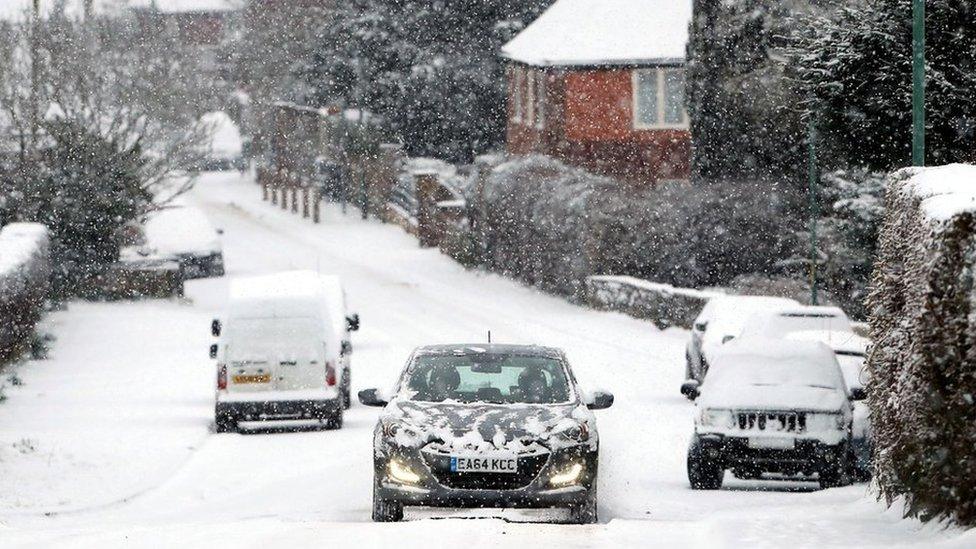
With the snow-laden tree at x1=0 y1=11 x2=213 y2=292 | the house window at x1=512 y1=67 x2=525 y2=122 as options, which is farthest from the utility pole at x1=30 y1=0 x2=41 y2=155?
the house window at x1=512 y1=67 x2=525 y2=122

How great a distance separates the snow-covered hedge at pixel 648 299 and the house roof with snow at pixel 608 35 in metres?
9.85

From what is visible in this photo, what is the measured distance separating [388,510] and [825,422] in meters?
5.27

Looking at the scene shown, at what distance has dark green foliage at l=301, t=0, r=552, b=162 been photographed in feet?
192

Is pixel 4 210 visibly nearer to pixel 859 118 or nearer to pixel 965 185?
pixel 859 118

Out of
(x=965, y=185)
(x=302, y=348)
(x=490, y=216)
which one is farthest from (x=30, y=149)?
(x=965, y=185)

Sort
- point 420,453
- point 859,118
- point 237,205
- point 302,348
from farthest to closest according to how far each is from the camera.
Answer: point 237,205 → point 859,118 → point 302,348 → point 420,453

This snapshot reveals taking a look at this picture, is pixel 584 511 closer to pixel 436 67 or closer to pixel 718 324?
pixel 718 324

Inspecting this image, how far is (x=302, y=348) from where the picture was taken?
22.1 m

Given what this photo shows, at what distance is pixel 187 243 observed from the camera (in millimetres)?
44500

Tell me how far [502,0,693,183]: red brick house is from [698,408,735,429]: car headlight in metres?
29.6

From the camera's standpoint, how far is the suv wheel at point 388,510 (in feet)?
43.6

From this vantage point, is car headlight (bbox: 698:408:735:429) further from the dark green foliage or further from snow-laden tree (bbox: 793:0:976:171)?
the dark green foliage

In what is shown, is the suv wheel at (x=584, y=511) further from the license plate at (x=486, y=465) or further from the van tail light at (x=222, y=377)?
the van tail light at (x=222, y=377)

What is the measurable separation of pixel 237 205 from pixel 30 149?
24.8 m
